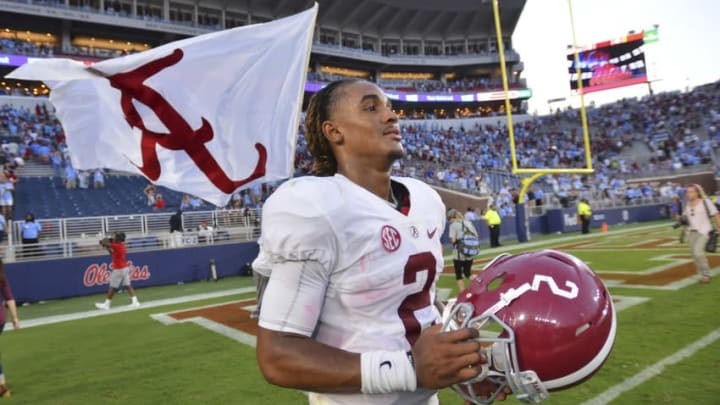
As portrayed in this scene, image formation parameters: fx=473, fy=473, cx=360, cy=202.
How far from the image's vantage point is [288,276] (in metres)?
1.30

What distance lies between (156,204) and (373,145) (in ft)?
55.3

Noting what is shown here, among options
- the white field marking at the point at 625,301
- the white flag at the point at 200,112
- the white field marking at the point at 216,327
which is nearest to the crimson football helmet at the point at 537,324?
the white flag at the point at 200,112

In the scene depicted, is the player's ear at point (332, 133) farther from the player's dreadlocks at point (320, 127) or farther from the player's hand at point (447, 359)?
the player's hand at point (447, 359)

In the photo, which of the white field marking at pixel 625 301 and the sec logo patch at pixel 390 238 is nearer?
the sec logo patch at pixel 390 238

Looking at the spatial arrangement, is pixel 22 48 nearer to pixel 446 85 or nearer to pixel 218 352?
pixel 218 352

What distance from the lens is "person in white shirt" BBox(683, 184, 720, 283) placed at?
24.8ft

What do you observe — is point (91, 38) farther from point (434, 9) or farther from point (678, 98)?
point (678, 98)

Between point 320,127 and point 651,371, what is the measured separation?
380 cm

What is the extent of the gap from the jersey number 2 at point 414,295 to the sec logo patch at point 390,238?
0.24ft

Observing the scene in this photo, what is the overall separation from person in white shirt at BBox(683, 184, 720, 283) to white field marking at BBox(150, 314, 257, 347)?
23.1 feet

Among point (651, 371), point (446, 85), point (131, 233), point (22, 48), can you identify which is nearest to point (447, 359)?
point (651, 371)

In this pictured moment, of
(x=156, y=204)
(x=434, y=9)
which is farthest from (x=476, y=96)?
(x=156, y=204)

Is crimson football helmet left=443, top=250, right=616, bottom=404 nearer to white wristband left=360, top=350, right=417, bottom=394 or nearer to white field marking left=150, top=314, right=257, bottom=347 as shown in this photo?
white wristband left=360, top=350, right=417, bottom=394

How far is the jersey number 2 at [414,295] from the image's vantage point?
149 cm
